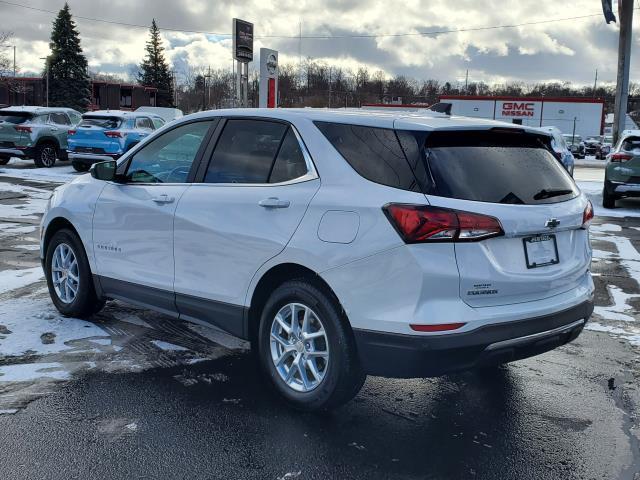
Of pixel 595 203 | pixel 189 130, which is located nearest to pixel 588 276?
pixel 189 130

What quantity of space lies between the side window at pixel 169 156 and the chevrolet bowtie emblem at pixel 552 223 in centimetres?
232

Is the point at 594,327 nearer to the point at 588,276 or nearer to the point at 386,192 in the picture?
the point at 588,276

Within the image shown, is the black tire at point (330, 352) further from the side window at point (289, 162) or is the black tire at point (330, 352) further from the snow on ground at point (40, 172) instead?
the snow on ground at point (40, 172)

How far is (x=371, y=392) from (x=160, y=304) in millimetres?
1609

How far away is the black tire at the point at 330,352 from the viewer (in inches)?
138

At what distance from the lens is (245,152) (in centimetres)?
422

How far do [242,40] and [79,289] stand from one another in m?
24.5

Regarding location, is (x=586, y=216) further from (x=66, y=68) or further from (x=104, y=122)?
(x=66, y=68)

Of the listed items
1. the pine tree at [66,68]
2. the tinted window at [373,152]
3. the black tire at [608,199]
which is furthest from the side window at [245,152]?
the pine tree at [66,68]

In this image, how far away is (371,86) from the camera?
12169 cm

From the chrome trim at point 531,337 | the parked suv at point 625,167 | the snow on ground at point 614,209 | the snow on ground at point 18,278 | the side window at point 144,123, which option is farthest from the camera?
the side window at point 144,123

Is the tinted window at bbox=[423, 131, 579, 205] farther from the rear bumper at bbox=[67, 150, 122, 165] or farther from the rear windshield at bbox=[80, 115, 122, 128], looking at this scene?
the rear windshield at bbox=[80, 115, 122, 128]

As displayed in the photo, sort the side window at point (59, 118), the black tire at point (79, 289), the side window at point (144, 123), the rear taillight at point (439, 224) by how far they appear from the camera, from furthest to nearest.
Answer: the side window at point (59, 118), the side window at point (144, 123), the black tire at point (79, 289), the rear taillight at point (439, 224)

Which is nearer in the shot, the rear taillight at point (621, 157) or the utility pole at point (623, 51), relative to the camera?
the rear taillight at point (621, 157)
